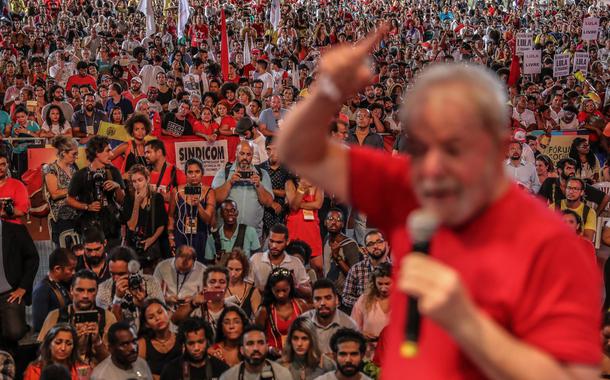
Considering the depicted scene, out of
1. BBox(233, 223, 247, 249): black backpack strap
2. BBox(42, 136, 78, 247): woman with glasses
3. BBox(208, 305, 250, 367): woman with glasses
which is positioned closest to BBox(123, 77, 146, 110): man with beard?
BBox(42, 136, 78, 247): woman with glasses

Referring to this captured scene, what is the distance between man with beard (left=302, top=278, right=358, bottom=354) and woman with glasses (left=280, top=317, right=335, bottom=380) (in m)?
0.20

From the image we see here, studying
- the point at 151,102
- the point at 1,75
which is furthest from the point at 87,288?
the point at 1,75

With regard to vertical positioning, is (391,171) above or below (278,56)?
above

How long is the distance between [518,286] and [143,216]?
7108mm

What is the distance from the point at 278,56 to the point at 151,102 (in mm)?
6192

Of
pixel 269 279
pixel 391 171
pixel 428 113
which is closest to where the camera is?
pixel 428 113

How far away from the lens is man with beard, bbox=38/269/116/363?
21.8ft

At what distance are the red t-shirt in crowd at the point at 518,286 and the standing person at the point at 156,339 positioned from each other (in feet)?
17.0

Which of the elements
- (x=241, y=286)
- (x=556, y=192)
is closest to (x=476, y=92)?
(x=241, y=286)

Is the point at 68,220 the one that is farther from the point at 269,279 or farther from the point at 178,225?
the point at 269,279

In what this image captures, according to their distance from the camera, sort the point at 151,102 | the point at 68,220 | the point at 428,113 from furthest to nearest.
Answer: the point at 151,102, the point at 68,220, the point at 428,113

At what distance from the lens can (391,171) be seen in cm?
202

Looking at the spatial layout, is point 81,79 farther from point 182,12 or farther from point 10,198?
point 10,198

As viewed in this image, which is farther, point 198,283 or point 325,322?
point 198,283
